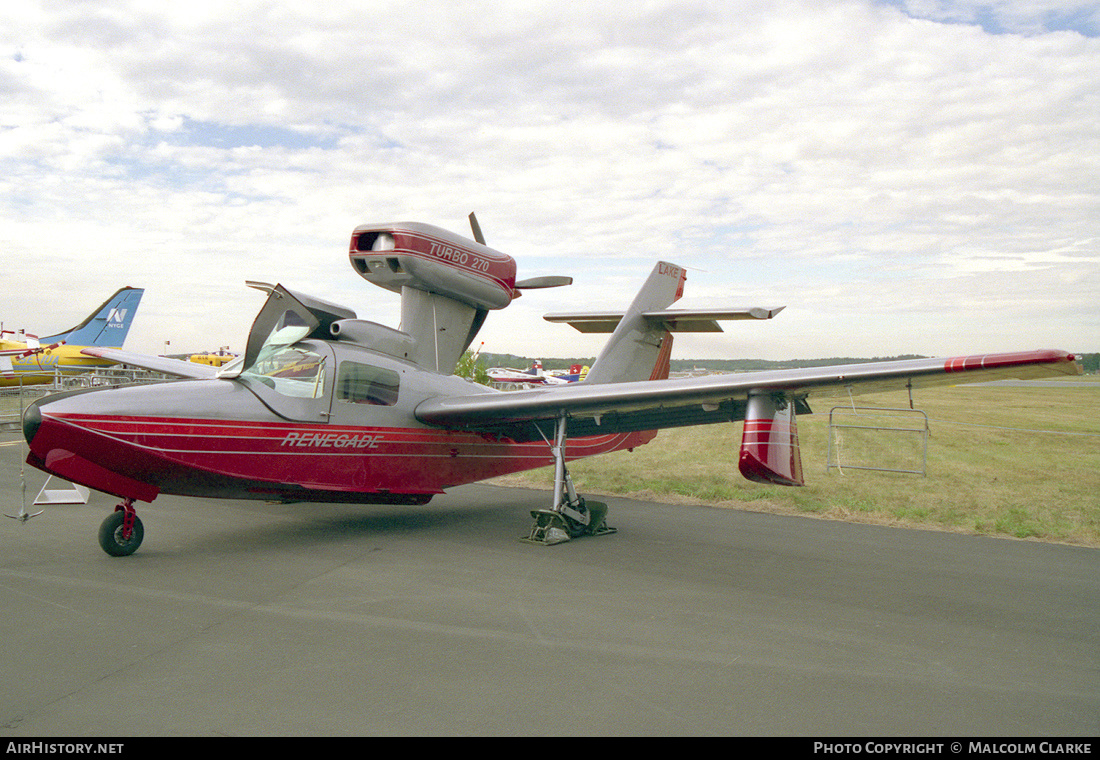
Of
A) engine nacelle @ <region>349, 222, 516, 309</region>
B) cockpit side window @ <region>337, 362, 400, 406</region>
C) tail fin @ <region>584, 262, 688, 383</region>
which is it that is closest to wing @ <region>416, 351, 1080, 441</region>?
cockpit side window @ <region>337, 362, 400, 406</region>

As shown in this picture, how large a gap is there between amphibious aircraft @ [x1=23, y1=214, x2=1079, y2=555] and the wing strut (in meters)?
0.02

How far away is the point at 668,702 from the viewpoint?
400 cm

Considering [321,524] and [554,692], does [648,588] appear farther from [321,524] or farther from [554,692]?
[321,524]

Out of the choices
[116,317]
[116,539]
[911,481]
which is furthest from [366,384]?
[116,317]

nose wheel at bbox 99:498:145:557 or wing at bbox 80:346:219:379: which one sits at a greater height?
wing at bbox 80:346:219:379

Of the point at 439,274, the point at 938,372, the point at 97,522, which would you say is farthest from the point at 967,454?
the point at 97,522

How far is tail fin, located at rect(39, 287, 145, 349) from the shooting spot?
35375mm

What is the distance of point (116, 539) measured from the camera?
7277 mm

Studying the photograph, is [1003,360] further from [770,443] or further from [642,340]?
[642,340]

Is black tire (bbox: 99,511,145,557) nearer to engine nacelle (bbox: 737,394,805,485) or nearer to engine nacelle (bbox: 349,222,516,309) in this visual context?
engine nacelle (bbox: 349,222,516,309)

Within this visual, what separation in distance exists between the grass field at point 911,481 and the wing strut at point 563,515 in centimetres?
318

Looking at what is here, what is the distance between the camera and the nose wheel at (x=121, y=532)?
7234mm

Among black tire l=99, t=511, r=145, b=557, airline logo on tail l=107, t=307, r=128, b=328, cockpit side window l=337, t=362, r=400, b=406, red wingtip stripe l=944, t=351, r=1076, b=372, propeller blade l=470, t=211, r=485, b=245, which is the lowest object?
black tire l=99, t=511, r=145, b=557
